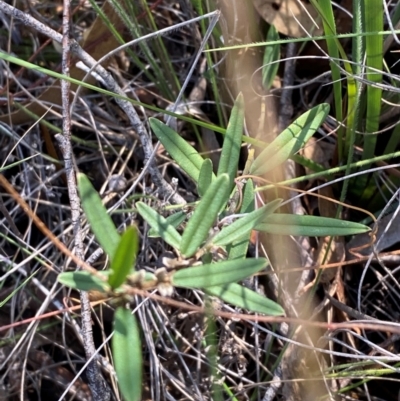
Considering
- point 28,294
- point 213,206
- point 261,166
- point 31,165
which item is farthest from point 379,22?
point 28,294

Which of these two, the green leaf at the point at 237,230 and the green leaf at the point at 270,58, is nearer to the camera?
the green leaf at the point at 237,230

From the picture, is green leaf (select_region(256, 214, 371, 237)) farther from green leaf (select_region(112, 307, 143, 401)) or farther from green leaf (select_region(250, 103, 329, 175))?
green leaf (select_region(112, 307, 143, 401))

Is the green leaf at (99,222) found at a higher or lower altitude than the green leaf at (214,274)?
higher

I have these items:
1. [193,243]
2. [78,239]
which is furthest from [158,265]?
[193,243]

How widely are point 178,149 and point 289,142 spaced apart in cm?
20

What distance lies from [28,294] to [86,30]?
69 cm

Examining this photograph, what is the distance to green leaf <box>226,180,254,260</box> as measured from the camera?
907 mm

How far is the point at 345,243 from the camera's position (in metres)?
1.28

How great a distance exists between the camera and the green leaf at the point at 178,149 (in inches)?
37.3

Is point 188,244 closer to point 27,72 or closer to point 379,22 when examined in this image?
point 379,22

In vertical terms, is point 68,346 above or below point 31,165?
below

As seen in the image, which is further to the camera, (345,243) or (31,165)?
(31,165)

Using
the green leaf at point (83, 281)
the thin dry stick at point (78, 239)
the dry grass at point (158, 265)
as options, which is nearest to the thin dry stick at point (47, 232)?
the green leaf at point (83, 281)

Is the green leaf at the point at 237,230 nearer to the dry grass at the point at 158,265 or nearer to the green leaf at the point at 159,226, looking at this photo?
the green leaf at the point at 159,226
